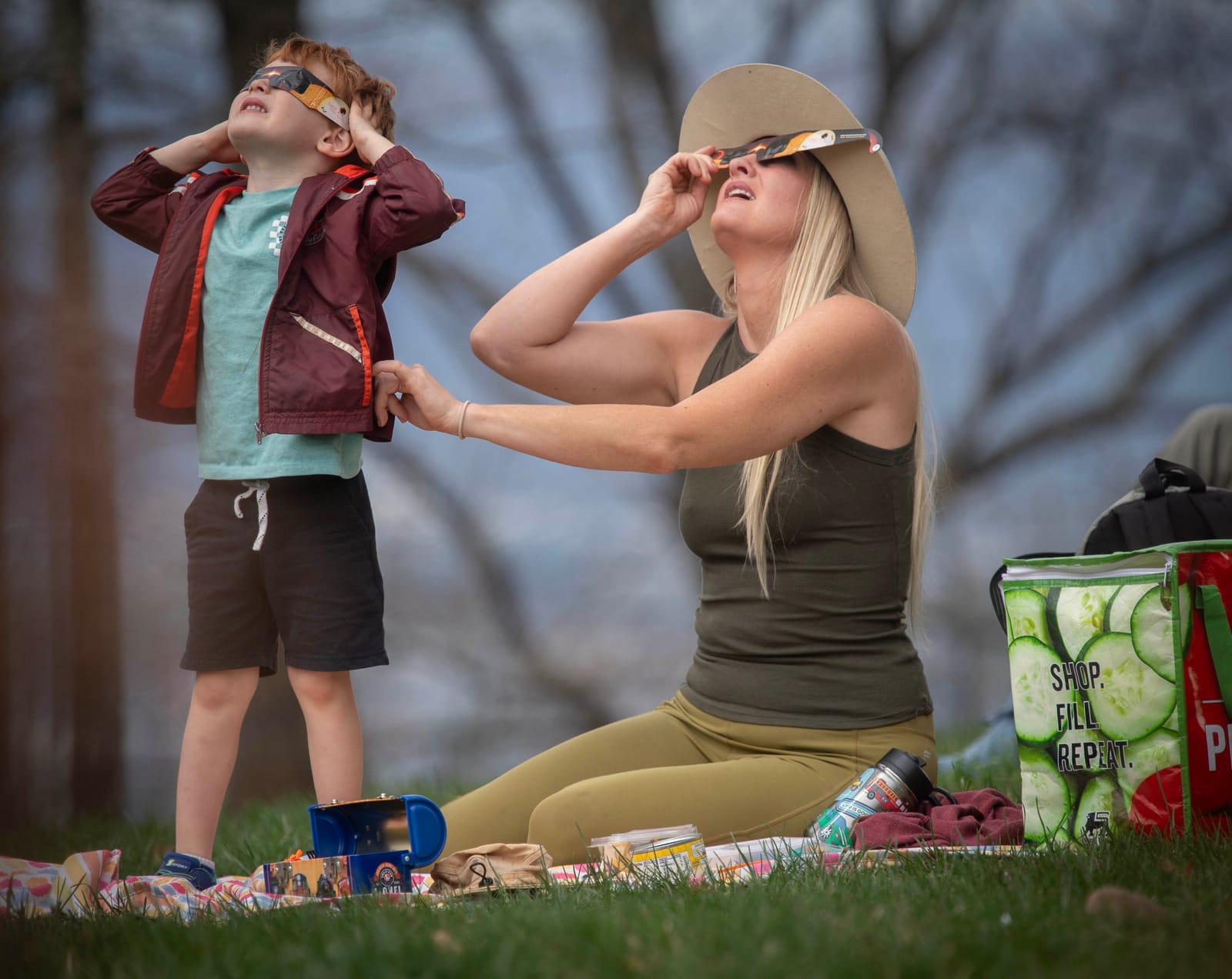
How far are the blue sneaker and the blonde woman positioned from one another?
1.46 ft

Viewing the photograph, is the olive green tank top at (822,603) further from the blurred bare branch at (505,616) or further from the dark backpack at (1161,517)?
the blurred bare branch at (505,616)

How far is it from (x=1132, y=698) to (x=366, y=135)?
5.66 ft

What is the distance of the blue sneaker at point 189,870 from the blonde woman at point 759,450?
1.46 ft

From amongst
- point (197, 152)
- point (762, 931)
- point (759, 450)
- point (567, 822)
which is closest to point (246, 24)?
point (197, 152)

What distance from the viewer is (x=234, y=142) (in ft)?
7.49

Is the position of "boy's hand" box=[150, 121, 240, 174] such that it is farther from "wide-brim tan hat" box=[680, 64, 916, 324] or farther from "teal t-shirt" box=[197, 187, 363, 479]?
"wide-brim tan hat" box=[680, 64, 916, 324]

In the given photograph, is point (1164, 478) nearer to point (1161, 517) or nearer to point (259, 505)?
point (1161, 517)

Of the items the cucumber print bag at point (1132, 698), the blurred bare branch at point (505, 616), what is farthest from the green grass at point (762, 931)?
the blurred bare branch at point (505, 616)

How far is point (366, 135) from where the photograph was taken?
2334 mm

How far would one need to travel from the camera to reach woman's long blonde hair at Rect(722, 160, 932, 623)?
2.27 metres

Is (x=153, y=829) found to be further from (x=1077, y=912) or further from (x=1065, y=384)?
(x=1065, y=384)

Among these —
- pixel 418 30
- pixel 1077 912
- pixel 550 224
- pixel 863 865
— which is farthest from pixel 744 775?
pixel 418 30

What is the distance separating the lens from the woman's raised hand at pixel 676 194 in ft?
8.17

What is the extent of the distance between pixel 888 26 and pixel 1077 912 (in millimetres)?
5338
